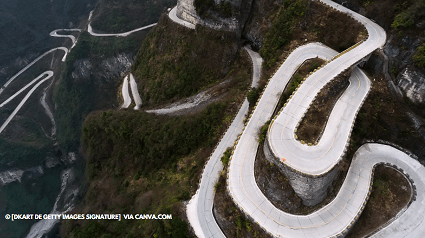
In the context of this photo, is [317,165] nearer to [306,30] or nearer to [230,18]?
[306,30]

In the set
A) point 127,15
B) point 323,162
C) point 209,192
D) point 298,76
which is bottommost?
point 209,192

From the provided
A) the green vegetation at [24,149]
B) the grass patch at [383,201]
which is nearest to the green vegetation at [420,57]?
the grass patch at [383,201]

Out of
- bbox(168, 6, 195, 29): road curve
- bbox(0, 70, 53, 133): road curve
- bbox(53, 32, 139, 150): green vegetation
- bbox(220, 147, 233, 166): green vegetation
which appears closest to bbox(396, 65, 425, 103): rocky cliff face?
bbox(220, 147, 233, 166): green vegetation

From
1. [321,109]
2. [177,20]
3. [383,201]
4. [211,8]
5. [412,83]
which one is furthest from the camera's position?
[177,20]

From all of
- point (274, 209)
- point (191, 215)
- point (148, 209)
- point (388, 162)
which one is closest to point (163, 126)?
point (148, 209)

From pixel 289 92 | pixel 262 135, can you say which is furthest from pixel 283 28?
pixel 262 135

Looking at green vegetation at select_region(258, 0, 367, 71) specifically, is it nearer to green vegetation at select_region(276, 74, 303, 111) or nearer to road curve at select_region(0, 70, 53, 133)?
green vegetation at select_region(276, 74, 303, 111)

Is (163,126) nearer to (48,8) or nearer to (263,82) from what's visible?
(263,82)
